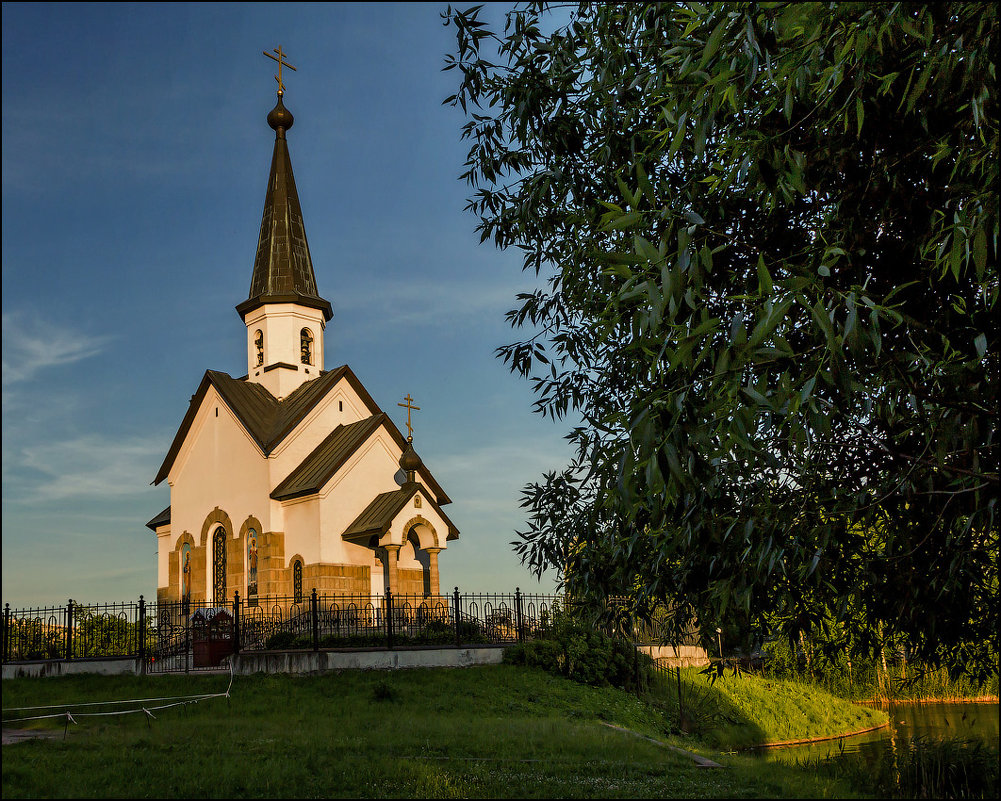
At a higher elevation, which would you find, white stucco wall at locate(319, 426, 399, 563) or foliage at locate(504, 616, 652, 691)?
white stucco wall at locate(319, 426, 399, 563)

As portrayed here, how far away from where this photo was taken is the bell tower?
84.5 feet

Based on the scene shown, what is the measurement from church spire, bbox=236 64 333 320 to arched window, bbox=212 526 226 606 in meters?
6.98

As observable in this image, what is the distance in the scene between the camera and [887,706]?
20.4 metres

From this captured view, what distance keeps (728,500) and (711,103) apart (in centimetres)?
312

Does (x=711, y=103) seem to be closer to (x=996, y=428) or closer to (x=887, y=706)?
(x=996, y=428)

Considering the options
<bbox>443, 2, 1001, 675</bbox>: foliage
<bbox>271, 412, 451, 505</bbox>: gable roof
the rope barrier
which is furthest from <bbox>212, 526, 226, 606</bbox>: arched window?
<bbox>443, 2, 1001, 675</bbox>: foliage

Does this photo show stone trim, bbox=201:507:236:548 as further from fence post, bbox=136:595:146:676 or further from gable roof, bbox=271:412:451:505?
fence post, bbox=136:595:146:676

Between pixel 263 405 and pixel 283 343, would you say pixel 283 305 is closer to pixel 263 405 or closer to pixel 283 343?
pixel 283 343

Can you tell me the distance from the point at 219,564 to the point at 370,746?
1638 centimetres

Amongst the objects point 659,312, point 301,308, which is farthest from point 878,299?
point 301,308

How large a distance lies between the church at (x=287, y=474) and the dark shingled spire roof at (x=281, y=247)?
0.04 meters

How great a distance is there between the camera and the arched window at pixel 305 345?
26219 mm

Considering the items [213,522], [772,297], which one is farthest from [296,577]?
[772,297]

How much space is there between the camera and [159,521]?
2730cm
